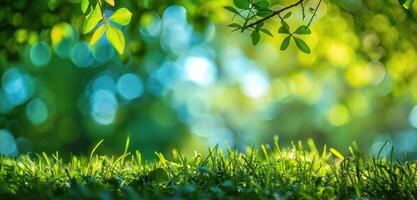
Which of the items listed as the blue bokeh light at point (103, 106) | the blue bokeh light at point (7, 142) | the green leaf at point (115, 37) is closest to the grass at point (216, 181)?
the green leaf at point (115, 37)

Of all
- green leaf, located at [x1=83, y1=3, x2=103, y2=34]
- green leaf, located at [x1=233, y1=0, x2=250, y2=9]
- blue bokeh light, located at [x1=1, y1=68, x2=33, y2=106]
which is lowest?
blue bokeh light, located at [x1=1, y1=68, x2=33, y2=106]

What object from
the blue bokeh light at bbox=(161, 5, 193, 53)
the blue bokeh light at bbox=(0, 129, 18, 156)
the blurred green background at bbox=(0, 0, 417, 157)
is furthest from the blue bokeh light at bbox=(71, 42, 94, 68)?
the blue bokeh light at bbox=(0, 129, 18, 156)

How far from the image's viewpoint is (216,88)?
17562 mm

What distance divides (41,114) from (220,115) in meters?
6.79

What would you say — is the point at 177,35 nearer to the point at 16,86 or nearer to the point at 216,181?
the point at 16,86

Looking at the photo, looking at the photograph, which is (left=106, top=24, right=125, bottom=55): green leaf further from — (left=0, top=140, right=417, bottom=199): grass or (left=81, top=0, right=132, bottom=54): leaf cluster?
(left=0, top=140, right=417, bottom=199): grass

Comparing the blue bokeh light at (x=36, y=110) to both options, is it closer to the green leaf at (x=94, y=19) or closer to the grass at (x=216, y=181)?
the grass at (x=216, y=181)

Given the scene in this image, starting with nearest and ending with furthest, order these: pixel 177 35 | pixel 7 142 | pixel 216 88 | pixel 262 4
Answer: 1. pixel 262 4
2. pixel 7 142
3. pixel 177 35
4. pixel 216 88

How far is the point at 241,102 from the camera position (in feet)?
54.7

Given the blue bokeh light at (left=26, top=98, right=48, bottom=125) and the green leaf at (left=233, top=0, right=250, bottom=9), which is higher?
the green leaf at (left=233, top=0, right=250, bottom=9)

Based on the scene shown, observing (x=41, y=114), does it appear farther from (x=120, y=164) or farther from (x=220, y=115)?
(x=120, y=164)

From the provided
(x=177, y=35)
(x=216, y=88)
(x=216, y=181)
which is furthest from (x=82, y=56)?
(x=216, y=181)

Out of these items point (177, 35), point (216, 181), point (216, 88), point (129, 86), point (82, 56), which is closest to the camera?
point (216, 181)

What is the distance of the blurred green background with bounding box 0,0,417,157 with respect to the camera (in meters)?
5.80
